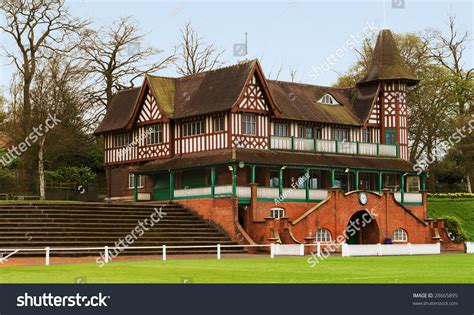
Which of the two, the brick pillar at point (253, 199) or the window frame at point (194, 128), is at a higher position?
the window frame at point (194, 128)

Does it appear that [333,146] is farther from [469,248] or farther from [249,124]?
[469,248]

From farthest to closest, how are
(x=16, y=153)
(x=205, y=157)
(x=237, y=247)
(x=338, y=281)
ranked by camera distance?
(x=16, y=153) < (x=205, y=157) < (x=237, y=247) < (x=338, y=281)

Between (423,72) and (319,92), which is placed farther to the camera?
(423,72)

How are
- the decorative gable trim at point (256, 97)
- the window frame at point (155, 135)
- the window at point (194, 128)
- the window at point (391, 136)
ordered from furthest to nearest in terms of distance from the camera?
the window at point (391, 136) → the window frame at point (155, 135) → the window at point (194, 128) → the decorative gable trim at point (256, 97)

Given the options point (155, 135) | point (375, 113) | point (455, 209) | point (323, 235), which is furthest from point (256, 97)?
point (455, 209)

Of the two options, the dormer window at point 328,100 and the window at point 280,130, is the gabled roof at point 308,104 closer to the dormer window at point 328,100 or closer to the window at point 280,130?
the dormer window at point 328,100

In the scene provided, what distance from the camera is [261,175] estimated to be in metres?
52.5

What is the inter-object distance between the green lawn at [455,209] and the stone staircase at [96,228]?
67.2 feet

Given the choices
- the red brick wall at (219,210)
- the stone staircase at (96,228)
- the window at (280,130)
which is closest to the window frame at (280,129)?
the window at (280,130)

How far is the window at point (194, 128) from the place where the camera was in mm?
53281

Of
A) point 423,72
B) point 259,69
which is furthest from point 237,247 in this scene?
point 423,72

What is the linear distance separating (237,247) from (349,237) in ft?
30.8

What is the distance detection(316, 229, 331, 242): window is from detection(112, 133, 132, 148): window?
48.8 ft
